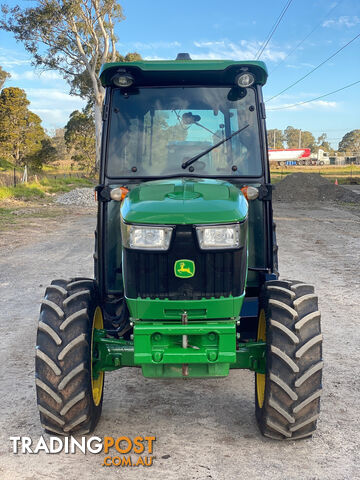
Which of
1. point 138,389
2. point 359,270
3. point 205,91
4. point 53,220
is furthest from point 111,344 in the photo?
point 53,220

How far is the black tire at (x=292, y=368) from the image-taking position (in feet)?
11.7

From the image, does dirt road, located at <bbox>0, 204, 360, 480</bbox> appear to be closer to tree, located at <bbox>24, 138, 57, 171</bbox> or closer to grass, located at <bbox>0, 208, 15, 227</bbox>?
grass, located at <bbox>0, 208, 15, 227</bbox>

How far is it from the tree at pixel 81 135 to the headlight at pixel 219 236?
4986cm

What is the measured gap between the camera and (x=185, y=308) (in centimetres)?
353

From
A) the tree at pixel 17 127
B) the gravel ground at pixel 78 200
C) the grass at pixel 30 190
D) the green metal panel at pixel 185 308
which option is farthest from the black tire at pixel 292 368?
the tree at pixel 17 127

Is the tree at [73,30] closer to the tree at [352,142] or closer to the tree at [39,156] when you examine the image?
the tree at [39,156]

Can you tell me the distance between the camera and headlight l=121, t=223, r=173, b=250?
3.40 meters

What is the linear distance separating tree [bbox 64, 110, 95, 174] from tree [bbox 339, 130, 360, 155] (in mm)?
80844

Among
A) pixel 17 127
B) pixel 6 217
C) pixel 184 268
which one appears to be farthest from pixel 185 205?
pixel 17 127

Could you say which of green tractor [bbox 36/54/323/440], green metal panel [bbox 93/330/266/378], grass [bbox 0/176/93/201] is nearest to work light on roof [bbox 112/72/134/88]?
green tractor [bbox 36/54/323/440]

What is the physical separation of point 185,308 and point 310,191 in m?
28.0

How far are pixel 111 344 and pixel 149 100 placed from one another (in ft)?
6.52

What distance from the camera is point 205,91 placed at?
175 inches

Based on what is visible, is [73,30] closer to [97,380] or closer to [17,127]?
[17,127]
